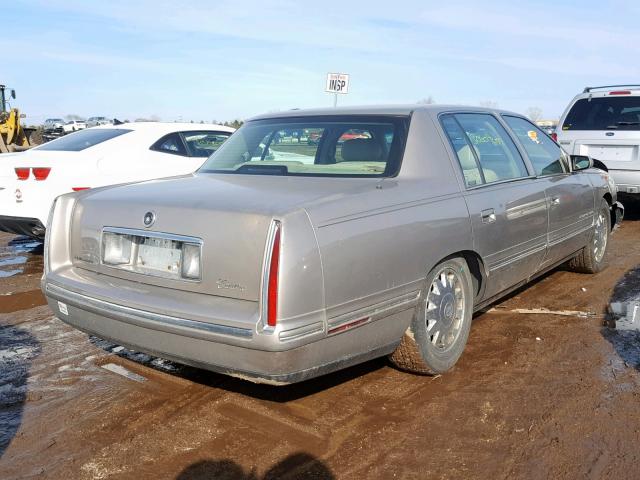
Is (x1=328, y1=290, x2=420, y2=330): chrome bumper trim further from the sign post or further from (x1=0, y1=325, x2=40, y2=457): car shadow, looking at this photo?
the sign post

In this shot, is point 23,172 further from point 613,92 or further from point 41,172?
point 613,92

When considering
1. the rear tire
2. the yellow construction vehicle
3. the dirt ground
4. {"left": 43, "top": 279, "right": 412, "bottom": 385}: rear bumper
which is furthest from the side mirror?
the yellow construction vehicle

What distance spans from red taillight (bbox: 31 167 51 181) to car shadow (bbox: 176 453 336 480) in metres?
4.66

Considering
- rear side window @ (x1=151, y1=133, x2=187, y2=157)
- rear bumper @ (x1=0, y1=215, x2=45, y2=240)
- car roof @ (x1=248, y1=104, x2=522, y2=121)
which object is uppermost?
car roof @ (x1=248, y1=104, x2=522, y2=121)

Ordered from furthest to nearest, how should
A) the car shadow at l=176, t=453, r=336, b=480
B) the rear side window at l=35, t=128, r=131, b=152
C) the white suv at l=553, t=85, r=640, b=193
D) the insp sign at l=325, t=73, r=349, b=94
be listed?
1. the insp sign at l=325, t=73, r=349, b=94
2. the white suv at l=553, t=85, r=640, b=193
3. the rear side window at l=35, t=128, r=131, b=152
4. the car shadow at l=176, t=453, r=336, b=480

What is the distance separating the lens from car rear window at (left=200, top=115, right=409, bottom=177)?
12.1 feet

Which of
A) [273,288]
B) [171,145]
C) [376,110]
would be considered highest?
[376,110]

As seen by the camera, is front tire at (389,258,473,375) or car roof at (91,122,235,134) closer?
front tire at (389,258,473,375)

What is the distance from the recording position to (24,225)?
6.59m

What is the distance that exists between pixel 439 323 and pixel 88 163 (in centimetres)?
460

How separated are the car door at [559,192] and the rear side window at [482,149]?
0.26m

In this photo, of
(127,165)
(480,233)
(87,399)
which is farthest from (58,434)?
(127,165)

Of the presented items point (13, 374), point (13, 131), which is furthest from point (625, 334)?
point (13, 131)

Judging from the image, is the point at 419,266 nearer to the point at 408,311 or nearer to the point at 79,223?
the point at 408,311
